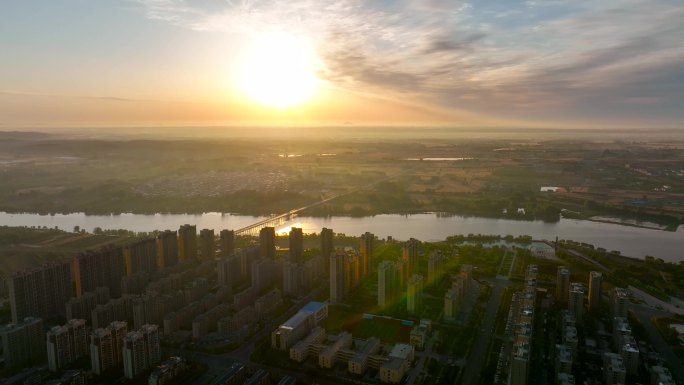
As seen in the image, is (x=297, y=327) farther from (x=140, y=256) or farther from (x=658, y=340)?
(x=658, y=340)

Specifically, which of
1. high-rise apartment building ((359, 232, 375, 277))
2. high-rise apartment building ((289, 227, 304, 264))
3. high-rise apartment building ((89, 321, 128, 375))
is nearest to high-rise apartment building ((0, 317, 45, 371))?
high-rise apartment building ((89, 321, 128, 375))

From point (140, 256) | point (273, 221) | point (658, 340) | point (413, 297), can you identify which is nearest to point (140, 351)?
point (140, 256)

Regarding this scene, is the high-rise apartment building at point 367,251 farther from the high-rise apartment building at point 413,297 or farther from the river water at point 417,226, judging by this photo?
the river water at point 417,226

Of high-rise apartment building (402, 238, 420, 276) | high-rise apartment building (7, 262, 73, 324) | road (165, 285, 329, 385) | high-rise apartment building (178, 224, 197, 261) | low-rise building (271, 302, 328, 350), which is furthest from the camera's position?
high-rise apartment building (178, 224, 197, 261)

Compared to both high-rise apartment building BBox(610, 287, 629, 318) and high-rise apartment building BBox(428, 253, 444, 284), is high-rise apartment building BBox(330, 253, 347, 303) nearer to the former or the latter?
high-rise apartment building BBox(428, 253, 444, 284)

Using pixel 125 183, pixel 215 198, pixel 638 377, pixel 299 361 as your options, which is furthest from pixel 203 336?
pixel 125 183

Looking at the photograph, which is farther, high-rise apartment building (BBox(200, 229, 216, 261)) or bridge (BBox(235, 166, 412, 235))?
bridge (BBox(235, 166, 412, 235))

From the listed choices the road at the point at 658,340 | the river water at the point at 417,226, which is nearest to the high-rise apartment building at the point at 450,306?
the road at the point at 658,340
